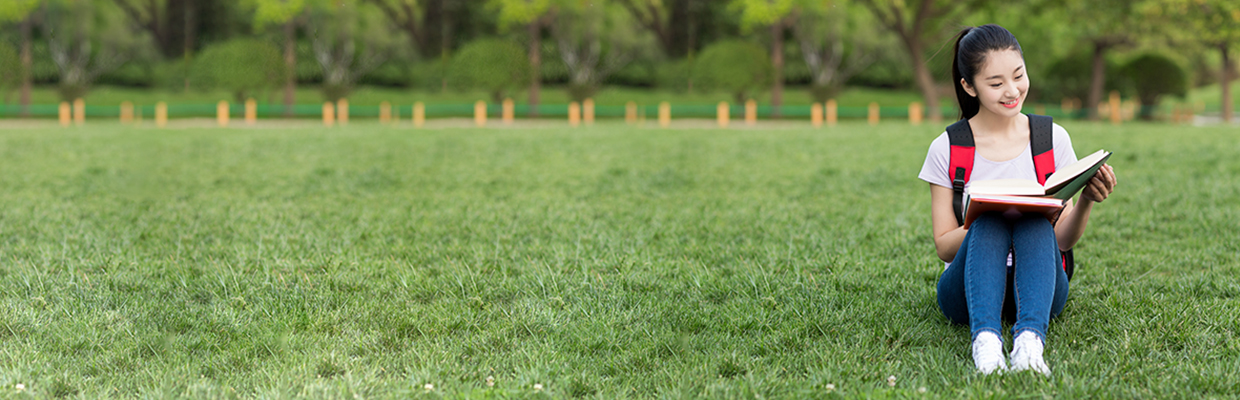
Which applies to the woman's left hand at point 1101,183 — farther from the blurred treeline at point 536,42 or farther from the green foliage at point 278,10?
the green foliage at point 278,10

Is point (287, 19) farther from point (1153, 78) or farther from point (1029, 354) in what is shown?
point (1153, 78)

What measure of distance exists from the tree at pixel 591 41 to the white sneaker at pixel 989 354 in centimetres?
2364

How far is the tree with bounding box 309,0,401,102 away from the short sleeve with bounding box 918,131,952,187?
20.8 meters

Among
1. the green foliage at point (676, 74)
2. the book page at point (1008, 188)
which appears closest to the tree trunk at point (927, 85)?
the green foliage at point (676, 74)

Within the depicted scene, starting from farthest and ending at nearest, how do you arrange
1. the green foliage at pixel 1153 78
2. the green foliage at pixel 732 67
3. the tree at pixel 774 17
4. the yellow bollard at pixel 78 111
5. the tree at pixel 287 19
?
the green foliage at pixel 1153 78
the green foliage at pixel 732 67
the tree at pixel 774 17
the yellow bollard at pixel 78 111
the tree at pixel 287 19

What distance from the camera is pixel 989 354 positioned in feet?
11.0

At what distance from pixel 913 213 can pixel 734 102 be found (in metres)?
27.5

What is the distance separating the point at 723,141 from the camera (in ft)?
53.9

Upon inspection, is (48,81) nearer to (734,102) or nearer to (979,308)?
(734,102)

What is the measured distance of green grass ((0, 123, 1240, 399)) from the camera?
3.48m

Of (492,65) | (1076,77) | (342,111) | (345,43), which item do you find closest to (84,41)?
(342,111)

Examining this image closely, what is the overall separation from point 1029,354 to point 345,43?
24.1 m

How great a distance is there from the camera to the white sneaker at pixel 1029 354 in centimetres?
329

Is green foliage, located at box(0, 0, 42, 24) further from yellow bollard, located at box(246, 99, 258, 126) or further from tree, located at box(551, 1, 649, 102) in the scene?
tree, located at box(551, 1, 649, 102)
